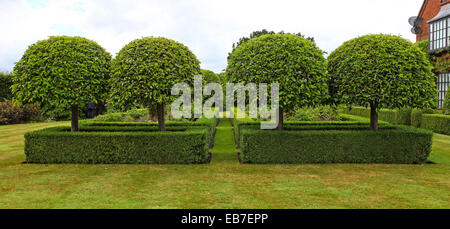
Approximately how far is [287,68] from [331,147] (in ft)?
9.14

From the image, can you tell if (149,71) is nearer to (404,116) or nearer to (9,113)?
(9,113)

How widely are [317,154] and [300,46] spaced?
334 cm

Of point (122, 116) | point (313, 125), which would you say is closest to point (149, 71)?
point (313, 125)

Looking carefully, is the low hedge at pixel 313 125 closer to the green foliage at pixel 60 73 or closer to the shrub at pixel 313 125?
the shrub at pixel 313 125

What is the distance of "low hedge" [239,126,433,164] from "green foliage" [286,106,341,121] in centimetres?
770

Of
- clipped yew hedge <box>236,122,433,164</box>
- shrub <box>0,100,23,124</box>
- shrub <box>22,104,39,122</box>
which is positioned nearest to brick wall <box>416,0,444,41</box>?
clipped yew hedge <box>236,122,433,164</box>

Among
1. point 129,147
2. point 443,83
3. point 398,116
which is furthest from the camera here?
point 443,83

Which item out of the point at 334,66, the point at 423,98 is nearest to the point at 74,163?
the point at 334,66

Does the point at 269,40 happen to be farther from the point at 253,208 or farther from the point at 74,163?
the point at 74,163

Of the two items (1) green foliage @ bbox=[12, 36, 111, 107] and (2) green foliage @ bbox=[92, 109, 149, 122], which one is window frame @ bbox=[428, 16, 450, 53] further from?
(1) green foliage @ bbox=[12, 36, 111, 107]

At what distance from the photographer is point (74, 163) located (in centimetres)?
883

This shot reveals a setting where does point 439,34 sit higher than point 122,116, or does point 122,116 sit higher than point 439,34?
point 439,34

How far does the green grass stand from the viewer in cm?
562

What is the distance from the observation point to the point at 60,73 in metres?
8.43
